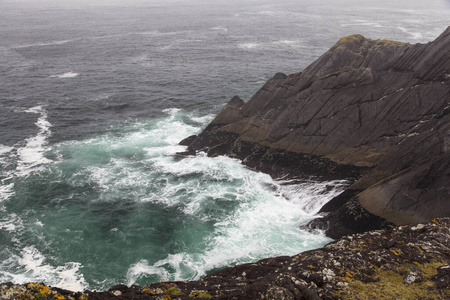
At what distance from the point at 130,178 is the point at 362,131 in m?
30.1

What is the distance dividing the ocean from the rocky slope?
10205 mm

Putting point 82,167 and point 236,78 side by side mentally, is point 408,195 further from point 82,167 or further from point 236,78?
point 236,78

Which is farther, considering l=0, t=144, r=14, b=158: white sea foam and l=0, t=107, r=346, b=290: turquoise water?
l=0, t=144, r=14, b=158: white sea foam

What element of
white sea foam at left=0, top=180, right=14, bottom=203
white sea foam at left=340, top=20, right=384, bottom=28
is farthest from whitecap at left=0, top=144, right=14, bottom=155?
white sea foam at left=340, top=20, right=384, bottom=28

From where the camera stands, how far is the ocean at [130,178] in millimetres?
34094

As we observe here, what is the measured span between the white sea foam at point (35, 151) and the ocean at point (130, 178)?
0.93ft

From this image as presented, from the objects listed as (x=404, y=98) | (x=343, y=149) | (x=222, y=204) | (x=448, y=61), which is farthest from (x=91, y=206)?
(x=448, y=61)

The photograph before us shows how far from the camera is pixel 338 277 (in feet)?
65.8

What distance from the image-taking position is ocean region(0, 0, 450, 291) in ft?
112

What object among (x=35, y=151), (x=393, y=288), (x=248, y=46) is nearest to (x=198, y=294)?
(x=393, y=288)

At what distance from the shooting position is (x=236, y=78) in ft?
294

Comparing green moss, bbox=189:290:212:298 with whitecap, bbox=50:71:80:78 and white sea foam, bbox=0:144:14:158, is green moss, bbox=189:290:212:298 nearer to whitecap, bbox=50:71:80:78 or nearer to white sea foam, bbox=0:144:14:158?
white sea foam, bbox=0:144:14:158

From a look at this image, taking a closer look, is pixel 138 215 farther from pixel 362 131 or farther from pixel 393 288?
pixel 393 288

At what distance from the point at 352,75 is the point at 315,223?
1936cm
